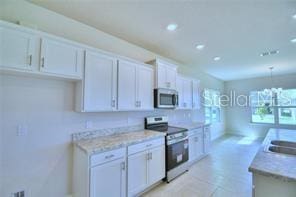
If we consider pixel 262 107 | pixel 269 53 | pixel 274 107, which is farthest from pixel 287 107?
pixel 269 53

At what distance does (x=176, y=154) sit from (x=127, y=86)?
1.74 m

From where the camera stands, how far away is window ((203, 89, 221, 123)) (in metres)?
6.43

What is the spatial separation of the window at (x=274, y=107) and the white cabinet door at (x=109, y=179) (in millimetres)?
7349

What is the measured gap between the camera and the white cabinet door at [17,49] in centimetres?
158

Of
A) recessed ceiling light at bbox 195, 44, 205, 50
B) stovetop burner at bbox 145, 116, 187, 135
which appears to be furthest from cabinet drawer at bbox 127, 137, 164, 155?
recessed ceiling light at bbox 195, 44, 205, 50

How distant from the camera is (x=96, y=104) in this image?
2330 millimetres

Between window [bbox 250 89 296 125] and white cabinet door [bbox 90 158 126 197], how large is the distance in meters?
7.35

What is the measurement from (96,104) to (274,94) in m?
7.63

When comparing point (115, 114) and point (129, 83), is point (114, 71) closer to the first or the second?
point (129, 83)

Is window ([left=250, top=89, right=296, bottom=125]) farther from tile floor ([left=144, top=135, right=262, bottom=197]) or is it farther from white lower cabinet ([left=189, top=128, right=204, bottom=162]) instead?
white lower cabinet ([left=189, top=128, right=204, bottom=162])

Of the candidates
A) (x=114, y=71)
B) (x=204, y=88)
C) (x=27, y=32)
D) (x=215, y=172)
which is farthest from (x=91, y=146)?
(x=204, y=88)

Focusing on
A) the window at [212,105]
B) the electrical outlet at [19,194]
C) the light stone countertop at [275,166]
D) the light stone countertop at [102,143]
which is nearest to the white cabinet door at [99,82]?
the light stone countertop at [102,143]

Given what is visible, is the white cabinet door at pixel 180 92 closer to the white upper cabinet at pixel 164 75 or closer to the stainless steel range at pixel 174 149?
the white upper cabinet at pixel 164 75

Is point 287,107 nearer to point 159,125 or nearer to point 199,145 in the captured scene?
point 199,145
